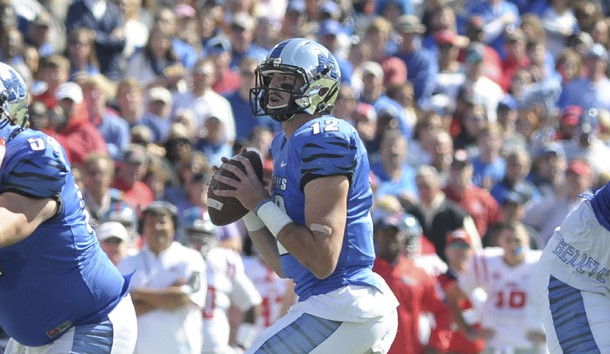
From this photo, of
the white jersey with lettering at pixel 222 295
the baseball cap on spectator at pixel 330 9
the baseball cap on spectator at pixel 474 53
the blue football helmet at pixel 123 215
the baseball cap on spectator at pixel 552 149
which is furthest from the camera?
the baseball cap on spectator at pixel 330 9

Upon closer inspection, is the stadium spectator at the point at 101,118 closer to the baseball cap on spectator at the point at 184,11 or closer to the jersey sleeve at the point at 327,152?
the baseball cap on spectator at the point at 184,11

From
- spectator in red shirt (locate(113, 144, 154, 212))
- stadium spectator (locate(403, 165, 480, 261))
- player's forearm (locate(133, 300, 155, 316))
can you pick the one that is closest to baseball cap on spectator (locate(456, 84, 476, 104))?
stadium spectator (locate(403, 165, 480, 261))

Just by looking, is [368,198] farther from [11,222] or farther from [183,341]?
[183,341]

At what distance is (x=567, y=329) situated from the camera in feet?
19.0

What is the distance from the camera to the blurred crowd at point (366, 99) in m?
10.1

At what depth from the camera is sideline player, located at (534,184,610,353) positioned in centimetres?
576

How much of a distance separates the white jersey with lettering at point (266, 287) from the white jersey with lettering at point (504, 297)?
1317 mm

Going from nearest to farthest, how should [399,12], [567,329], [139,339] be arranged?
[567,329] → [139,339] → [399,12]

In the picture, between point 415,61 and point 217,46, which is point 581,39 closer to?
point 415,61

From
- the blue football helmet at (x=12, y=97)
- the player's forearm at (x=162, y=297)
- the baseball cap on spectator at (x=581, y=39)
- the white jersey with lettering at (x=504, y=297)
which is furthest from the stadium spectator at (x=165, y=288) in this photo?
the baseball cap on spectator at (x=581, y=39)

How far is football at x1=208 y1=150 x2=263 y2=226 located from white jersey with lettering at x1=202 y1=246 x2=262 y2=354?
3.62 metres

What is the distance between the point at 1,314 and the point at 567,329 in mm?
2410

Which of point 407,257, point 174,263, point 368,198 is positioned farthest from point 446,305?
point 368,198

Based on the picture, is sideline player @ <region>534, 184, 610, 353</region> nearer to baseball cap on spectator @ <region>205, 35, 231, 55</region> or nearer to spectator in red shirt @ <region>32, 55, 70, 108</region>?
spectator in red shirt @ <region>32, 55, 70, 108</region>
